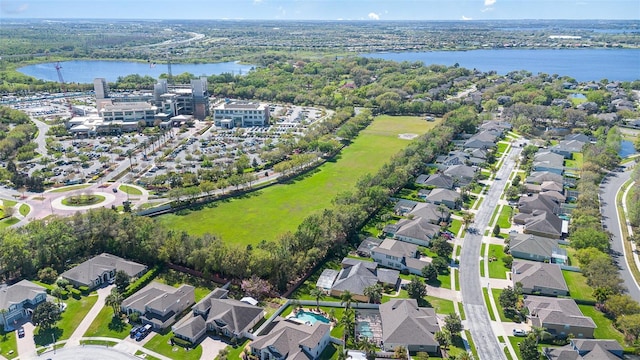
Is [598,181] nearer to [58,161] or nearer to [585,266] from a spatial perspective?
[585,266]

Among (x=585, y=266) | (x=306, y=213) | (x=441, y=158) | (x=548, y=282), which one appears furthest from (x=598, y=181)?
(x=306, y=213)

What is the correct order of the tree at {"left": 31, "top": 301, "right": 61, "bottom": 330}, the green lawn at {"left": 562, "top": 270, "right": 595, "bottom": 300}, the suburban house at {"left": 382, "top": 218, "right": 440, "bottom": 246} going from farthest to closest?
the suburban house at {"left": 382, "top": 218, "right": 440, "bottom": 246}, the green lawn at {"left": 562, "top": 270, "right": 595, "bottom": 300}, the tree at {"left": 31, "top": 301, "right": 61, "bottom": 330}

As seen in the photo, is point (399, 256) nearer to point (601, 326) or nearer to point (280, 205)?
point (601, 326)

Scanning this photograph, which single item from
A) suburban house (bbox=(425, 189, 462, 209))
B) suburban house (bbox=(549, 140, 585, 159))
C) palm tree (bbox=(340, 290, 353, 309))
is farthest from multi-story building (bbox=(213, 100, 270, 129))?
palm tree (bbox=(340, 290, 353, 309))

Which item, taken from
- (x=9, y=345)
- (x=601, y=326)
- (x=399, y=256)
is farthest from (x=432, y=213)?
(x=9, y=345)

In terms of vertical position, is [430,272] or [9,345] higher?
[430,272]

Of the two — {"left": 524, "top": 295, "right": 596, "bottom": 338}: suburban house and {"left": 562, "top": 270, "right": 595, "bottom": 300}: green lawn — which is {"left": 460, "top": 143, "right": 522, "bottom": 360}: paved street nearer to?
{"left": 524, "top": 295, "right": 596, "bottom": 338}: suburban house

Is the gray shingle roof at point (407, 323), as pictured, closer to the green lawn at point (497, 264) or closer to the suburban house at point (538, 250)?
the green lawn at point (497, 264)
